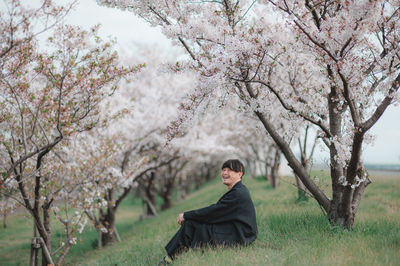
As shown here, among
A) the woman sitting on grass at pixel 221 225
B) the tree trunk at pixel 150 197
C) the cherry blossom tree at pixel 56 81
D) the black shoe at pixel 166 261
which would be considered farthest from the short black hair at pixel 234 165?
the tree trunk at pixel 150 197

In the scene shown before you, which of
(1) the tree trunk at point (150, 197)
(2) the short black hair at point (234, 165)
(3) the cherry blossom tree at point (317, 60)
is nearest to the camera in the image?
(3) the cherry blossom tree at point (317, 60)

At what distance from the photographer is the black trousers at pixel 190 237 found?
515 centimetres

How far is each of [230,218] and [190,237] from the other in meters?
0.71

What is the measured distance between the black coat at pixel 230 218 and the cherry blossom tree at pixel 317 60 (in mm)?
1415

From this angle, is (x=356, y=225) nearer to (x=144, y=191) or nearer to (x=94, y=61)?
(x=94, y=61)

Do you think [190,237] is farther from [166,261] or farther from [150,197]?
A: [150,197]

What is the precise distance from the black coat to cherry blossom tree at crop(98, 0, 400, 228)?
142 cm

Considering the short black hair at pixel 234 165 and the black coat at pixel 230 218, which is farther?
the short black hair at pixel 234 165

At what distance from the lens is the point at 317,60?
5719mm

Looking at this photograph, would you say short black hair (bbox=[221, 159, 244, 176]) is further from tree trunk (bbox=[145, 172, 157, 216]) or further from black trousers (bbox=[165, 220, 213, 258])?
tree trunk (bbox=[145, 172, 157, 216])

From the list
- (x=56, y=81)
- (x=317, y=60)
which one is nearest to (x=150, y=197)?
(x=56, y=81)

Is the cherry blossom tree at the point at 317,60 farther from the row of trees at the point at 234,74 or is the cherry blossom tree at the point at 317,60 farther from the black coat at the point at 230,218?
the black coat at the point at 230,218

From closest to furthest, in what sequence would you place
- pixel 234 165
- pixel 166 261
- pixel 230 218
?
pixel 230 218 < pixel 166 261 < pixel 234 165

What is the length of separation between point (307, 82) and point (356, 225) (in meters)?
3.27
